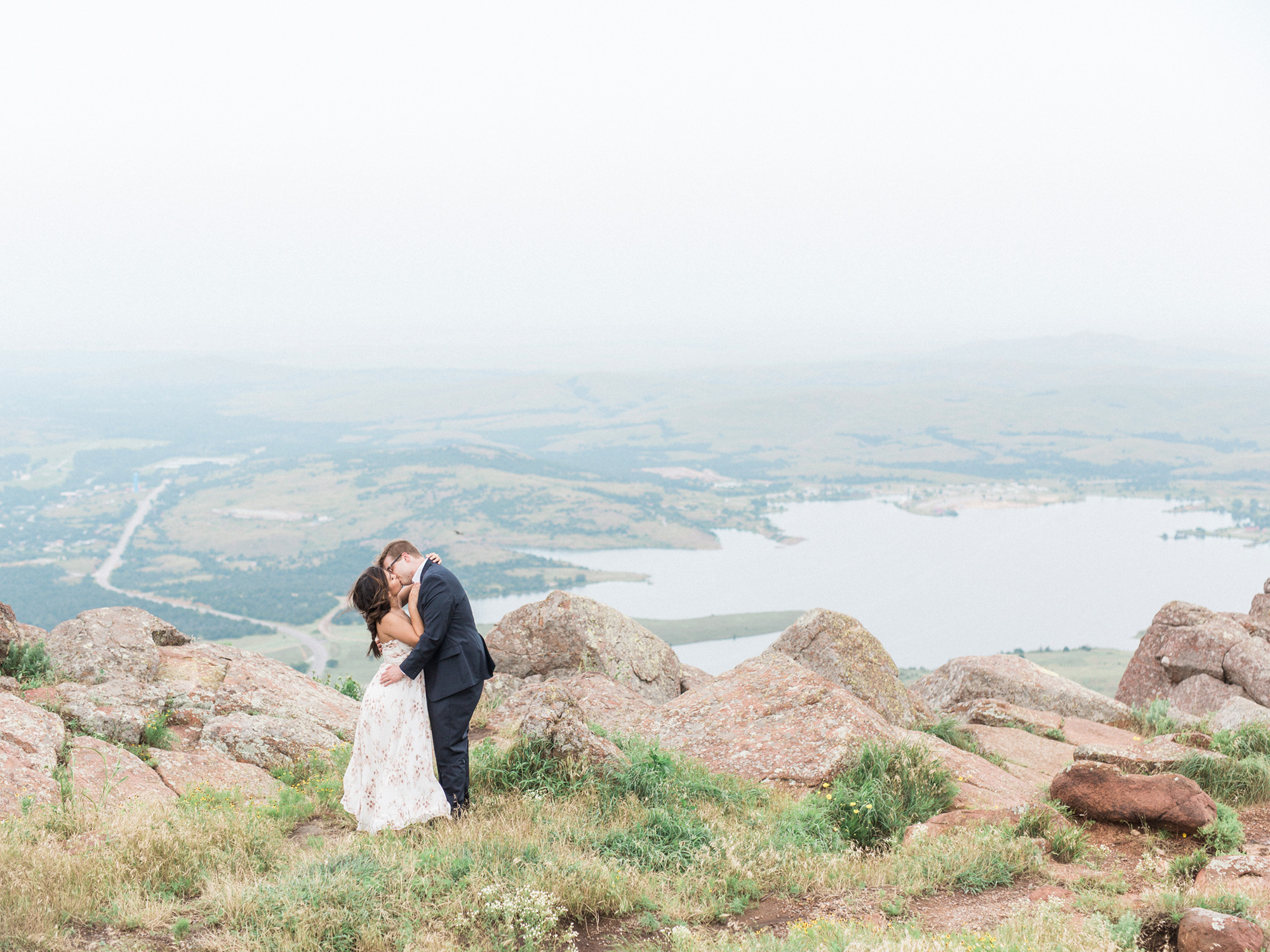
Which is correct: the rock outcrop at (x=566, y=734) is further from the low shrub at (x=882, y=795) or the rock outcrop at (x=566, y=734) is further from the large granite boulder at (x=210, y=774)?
the large granite boulder at (x=210, y=774)

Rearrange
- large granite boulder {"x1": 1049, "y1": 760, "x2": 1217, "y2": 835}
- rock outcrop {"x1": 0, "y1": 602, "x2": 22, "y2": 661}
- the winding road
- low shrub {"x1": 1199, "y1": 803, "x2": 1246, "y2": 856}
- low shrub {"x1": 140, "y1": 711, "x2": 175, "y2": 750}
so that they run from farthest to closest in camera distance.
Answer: the winding road < rock outcrop {"x1": 0, "y1": 602, "x2": 22, "y2": 661} < low shrub {"x1": 140, "y1": 711, "x2": 175, "y2": 750} < large granite boulder {"x1": 1049, "y1": 760, "x2": 1217, "y2": 835} < low shrub {"x1": 1199, "y1": 803, "x2": 1246, "y2": 856}

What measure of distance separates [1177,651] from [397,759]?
16425 millimetres

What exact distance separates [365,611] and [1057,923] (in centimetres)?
592

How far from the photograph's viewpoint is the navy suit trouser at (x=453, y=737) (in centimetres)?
760

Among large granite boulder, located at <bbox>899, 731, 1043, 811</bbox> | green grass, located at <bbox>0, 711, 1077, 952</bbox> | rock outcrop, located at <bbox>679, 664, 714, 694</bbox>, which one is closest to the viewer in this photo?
green grass, located at <bbox>0, 711, 1077, 952</bbox>

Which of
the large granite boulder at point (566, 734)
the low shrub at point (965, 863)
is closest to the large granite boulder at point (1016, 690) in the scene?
the low shrub at point (965, 863)

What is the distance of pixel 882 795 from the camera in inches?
333

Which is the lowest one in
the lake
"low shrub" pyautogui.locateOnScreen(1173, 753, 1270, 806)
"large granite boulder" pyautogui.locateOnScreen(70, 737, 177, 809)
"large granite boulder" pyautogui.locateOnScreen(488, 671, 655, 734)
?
the lake

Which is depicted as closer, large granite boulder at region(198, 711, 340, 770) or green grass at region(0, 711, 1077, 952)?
green grass at region(0, 711, 1077, 952)

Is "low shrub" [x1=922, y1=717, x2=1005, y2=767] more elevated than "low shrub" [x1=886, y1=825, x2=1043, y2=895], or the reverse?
"low shrub" [x1=886, y1=825, x2=1043, y2=895]

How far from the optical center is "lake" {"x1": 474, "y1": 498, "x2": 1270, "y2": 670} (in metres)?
128

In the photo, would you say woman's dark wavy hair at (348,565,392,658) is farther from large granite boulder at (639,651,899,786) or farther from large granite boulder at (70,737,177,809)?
large granite boulder at (639,651,899,786)

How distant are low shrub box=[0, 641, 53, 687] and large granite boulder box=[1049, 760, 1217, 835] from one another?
12.2 m

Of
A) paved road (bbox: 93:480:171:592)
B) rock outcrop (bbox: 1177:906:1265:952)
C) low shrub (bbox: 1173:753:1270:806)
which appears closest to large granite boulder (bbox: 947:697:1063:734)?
low shrub (bbox: 1173:753:1270:806)
